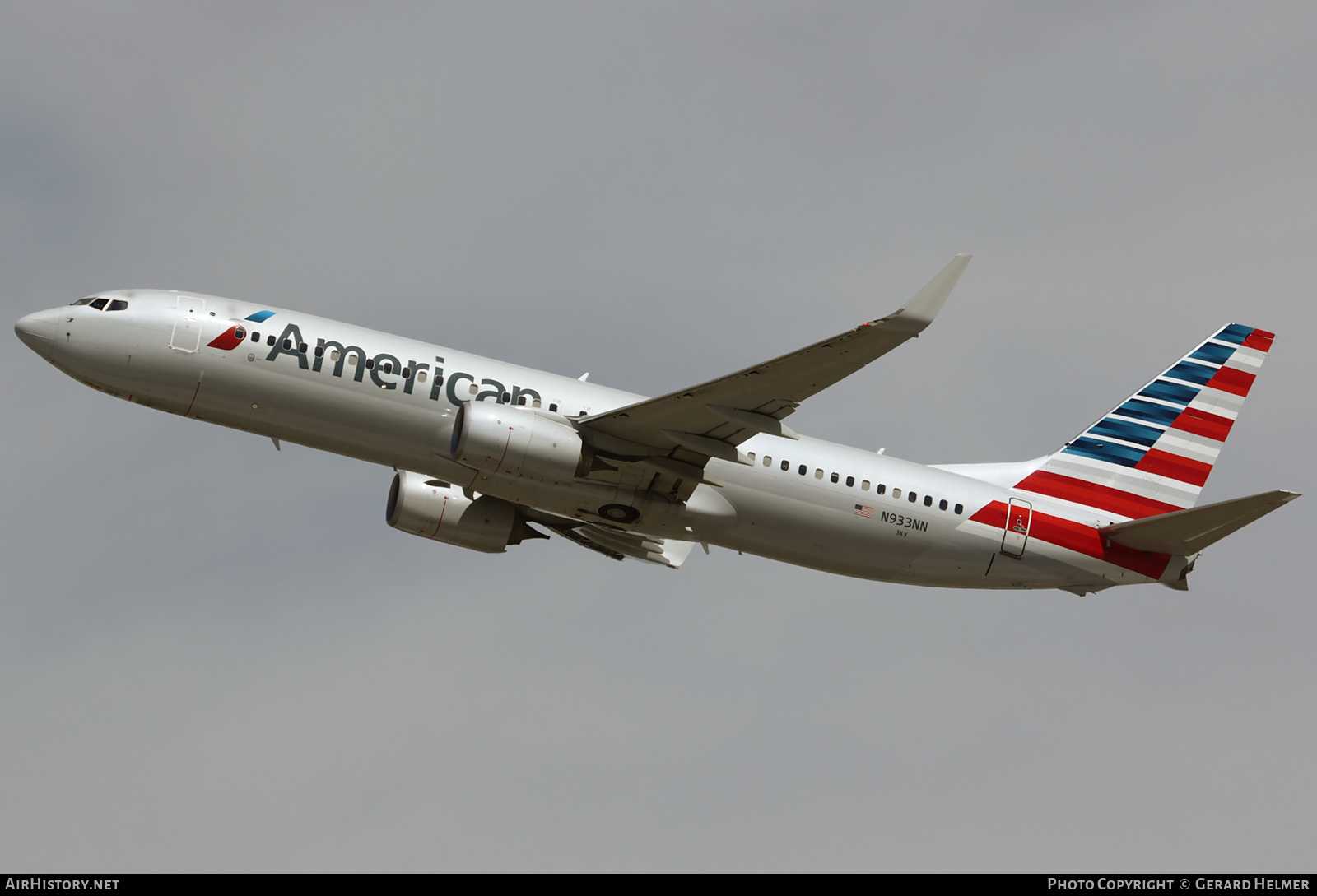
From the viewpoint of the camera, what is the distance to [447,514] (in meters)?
36.5

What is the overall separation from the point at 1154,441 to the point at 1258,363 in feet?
16.6

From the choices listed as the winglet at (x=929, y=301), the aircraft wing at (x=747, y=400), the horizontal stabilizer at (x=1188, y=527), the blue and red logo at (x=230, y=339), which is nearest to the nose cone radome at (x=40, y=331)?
the blue and red logo at (x=230, y=339)

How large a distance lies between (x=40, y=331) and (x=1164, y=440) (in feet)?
104

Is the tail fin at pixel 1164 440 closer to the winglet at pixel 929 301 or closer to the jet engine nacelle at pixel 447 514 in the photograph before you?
the winglet at pixel 929 301

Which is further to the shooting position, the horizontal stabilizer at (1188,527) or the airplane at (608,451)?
the horizontal stabilizer at (1188,527)

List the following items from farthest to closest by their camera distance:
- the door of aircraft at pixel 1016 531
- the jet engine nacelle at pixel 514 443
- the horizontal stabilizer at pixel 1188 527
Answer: the door of aircraft at pixel 1016 531 → the horizontal stabilizer at pixel 1188 527 → the jet engine nacelle at pixel 514 443

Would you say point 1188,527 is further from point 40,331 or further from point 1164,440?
point 40,331

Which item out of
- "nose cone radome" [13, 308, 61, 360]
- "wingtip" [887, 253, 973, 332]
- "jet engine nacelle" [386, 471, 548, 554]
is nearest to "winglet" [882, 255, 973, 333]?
"wingtip" [887, 253, 973, 332]

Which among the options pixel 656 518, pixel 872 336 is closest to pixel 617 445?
pixel 656 518

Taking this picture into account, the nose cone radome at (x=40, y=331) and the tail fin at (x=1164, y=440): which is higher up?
the tail fin at (x=1164, y=440)

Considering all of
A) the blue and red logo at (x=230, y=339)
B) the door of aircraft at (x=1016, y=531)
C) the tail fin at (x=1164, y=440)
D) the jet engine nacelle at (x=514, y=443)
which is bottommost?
the jet engine nacelle at (x=514, y=443)

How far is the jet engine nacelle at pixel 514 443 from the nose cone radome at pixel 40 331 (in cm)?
997

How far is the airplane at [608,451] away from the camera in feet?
100

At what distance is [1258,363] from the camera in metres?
41.7
